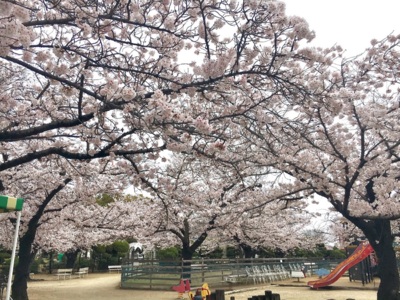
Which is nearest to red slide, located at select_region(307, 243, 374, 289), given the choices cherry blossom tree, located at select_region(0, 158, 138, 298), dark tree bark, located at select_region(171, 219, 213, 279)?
dark tree bark, located at select_region(171, 219, 213, 279)

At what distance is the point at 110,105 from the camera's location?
166 inches

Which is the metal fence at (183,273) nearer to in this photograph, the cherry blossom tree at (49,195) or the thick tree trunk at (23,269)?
the cherry blossom tree at (49,195)

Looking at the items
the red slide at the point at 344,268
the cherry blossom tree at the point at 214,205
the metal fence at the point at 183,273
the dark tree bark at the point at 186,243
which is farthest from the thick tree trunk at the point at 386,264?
the metal fence at the point at 183,273

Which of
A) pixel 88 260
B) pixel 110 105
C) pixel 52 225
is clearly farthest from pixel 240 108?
pixel 88 260

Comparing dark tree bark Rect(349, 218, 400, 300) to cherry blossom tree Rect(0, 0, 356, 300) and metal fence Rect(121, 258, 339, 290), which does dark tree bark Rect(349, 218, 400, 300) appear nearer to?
cherry blossom tree Rect(0, 0, 356, 300)

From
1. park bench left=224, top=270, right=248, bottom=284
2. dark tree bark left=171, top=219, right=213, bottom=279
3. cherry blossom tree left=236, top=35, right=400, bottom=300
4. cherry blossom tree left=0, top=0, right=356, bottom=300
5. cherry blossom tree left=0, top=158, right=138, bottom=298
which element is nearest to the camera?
cherry blossom tree left=0, top=0, right=356, bottom=300

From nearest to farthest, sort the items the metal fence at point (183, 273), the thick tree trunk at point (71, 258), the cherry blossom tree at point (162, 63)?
the cherry blossom tree at point (162, 63) < the metal fence at point (183, 273) < the thick tree trunk at point (71, 258)

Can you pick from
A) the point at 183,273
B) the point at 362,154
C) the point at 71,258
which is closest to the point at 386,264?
the point at 362,154

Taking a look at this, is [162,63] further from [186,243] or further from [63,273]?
[63,273]

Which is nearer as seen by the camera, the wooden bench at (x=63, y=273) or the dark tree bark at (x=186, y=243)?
the dark tree bark at (x=186, y=243)

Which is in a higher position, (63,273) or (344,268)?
(344,268)

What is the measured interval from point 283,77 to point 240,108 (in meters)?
0.91

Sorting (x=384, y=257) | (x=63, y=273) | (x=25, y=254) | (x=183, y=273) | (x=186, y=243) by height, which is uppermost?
(x=186, y=243)

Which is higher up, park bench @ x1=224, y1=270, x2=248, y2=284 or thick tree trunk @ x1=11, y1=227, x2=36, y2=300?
thick tree trunk @ x1=11, y1=227, x2=36, y2=300
